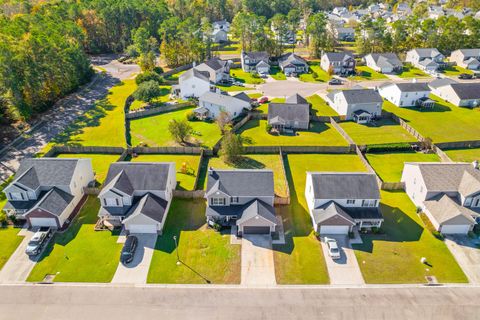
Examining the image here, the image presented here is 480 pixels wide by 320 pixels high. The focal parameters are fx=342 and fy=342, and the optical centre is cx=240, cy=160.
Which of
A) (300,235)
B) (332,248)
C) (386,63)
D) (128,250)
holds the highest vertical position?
(386,63)

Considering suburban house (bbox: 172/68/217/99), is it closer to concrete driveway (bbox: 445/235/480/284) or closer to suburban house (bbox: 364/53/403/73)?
suburban house (bbox: 364/53/403/73)

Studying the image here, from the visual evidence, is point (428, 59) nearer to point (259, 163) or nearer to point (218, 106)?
point (218, 106)

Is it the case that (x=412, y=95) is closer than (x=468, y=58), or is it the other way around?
(x=412, y=95)

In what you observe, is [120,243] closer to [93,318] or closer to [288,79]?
[93,318]

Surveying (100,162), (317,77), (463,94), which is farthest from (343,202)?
(317,77)

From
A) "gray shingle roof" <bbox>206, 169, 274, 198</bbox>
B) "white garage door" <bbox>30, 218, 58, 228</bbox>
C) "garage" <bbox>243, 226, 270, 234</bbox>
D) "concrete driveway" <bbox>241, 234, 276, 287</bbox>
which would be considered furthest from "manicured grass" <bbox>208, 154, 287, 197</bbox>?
"white garage door" <bbox>30, 218, 58, 228</bbox>

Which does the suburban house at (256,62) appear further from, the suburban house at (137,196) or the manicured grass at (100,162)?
the suburban house at (137,196)

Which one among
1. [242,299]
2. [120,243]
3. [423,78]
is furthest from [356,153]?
[423,78]
